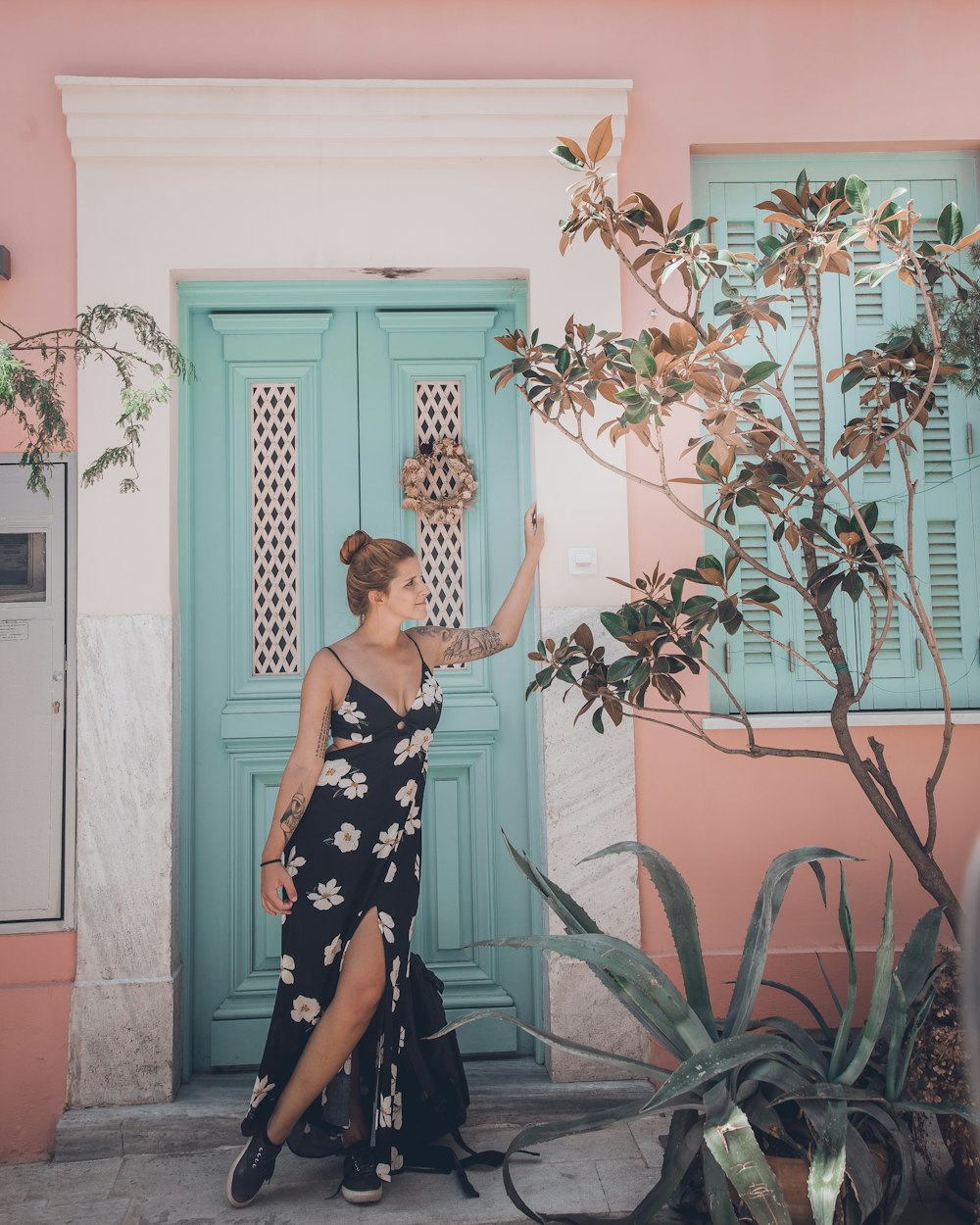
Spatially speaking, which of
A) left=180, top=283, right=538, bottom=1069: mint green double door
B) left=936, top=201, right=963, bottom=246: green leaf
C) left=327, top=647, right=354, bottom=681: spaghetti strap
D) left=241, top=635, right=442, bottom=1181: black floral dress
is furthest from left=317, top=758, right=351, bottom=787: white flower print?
left=936, top=201, right=963, bottom=246: green leaf

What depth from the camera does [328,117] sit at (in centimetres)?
372

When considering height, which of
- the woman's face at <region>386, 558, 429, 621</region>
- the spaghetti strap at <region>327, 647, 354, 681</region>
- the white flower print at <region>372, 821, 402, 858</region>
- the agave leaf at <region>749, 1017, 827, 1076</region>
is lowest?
the agave leaf at <region>749, 1017, 827, 1076</region>

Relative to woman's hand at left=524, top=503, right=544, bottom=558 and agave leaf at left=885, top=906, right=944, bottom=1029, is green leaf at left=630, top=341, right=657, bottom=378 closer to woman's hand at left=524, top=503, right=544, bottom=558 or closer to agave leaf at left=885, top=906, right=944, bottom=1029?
woman's hand at left=524, top=503, right=544, bottom=558

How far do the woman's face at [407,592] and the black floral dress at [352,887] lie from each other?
0.27 metres

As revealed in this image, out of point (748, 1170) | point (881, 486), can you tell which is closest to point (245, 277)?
point (881, 486)

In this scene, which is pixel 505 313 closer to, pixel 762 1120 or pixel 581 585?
pixel 581 585

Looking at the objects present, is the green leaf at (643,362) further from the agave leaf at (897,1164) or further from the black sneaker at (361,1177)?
the black sneaker at (361,1177)

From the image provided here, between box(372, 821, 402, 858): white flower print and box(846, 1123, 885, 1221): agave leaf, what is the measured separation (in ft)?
4.77

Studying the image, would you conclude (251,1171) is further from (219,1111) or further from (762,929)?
(762,929)

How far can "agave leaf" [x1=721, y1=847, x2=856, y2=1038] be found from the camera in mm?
2869

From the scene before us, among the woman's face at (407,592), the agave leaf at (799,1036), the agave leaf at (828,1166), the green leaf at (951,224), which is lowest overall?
the agave leaf at (828,1166)

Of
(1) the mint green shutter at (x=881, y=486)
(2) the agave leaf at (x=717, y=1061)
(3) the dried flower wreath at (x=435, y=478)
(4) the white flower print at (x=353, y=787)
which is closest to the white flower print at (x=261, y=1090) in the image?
(4) the white flower print at (x=353, y=787)

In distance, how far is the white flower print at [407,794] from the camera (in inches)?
126

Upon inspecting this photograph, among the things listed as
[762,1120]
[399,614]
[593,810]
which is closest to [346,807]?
[399,614]
